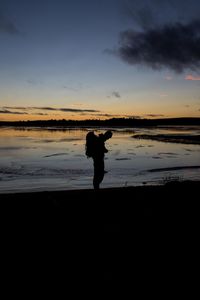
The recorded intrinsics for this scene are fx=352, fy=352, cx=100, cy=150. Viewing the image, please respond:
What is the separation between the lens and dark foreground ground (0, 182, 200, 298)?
17.1ft

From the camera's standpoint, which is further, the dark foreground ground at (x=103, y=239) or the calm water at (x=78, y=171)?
the calm water at (x=78, y=171)

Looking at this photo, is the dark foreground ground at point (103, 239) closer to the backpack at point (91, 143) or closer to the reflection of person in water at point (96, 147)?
the reflection of person in water at point (96, 147)

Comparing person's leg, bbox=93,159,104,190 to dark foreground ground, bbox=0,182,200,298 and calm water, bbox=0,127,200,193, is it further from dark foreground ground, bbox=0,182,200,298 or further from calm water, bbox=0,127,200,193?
calm water, bbox=0,127,200,193

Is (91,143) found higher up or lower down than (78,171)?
higher up

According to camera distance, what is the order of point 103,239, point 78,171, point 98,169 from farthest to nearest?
point 78,171
point 98,169
point 103,239

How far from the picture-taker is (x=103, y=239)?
22.4 feet

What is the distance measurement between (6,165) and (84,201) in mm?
14825

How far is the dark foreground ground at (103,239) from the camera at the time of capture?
205 inches

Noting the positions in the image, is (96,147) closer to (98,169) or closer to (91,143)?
(91,143)

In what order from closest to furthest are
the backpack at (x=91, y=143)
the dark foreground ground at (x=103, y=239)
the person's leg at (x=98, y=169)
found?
1. the dark foreground ground at (x=103, y=239)
2. the backpack at (x=91, y=143)
3. the person's leg at (x=98, y=169)

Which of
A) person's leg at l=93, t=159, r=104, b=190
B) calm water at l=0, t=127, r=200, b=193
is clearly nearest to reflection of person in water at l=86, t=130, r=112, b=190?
person's leg at l=93, t=159, r=104, b=190

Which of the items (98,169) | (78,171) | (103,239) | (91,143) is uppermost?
(91,143)

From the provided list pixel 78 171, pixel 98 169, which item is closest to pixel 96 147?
pixel 98 169

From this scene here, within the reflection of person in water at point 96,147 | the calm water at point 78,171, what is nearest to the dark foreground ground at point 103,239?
the reflection of person in water at point 96,147
